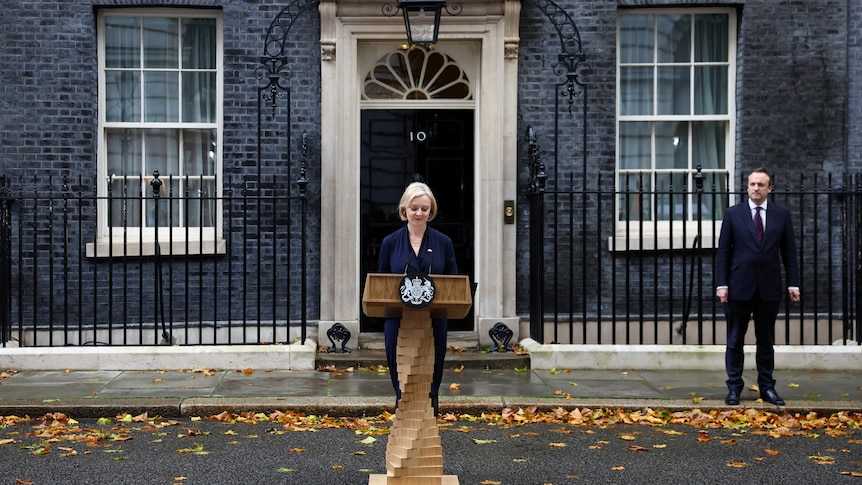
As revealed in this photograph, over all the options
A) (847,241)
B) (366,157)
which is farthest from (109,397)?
(847,241)

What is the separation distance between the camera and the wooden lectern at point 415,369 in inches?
205

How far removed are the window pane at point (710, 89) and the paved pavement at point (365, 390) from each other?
9.57 ft

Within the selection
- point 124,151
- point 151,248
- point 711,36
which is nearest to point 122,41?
point 124,151

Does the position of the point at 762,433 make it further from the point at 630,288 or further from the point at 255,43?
the point at 255,43

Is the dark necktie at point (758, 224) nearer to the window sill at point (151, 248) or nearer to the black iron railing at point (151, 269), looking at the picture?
the black iron railing at point (151, 269)

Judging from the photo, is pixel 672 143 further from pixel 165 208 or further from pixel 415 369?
pixel 415 369

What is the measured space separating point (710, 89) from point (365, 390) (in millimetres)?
5080

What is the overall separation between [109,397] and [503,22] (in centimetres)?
518

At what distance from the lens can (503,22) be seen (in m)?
10.5

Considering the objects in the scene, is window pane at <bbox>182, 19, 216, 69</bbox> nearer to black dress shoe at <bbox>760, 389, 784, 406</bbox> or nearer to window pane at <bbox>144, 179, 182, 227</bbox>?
window pane at <bbox>144, 179, 182, 227</bbox>

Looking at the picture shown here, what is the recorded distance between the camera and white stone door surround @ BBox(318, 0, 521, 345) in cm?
1048

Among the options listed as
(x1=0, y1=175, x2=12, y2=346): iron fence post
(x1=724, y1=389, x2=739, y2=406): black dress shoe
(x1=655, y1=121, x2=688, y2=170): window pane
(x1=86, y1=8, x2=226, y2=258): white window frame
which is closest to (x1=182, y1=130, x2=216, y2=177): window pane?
(x1=86, y1=8, x2=226, y2=258): white window frame

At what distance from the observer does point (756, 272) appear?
8000 millimetres

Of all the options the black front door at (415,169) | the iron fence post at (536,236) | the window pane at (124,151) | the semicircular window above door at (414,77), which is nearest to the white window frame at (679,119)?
the iron fence post at (536,236)
